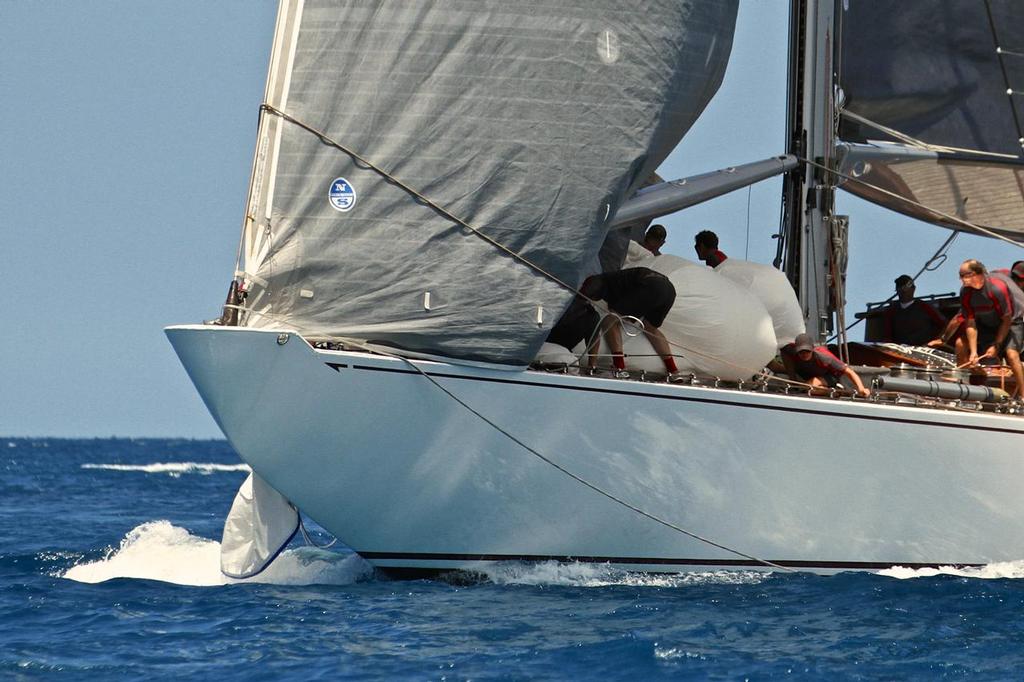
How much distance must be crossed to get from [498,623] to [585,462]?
4.38 ft

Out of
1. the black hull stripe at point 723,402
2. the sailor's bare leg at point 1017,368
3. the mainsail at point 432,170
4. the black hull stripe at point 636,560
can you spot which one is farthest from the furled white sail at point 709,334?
the sailor's bare leg at point 1017,368

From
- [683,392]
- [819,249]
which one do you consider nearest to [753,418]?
[683,392]

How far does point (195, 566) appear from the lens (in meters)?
10.1

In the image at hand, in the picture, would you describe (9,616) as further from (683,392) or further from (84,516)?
(84,516)

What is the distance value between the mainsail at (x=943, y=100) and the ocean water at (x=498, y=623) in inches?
138

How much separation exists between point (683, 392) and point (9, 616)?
157 inches

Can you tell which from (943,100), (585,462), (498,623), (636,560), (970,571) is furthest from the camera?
(943,100)

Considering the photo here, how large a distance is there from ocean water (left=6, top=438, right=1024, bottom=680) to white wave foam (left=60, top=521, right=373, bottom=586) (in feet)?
0.07

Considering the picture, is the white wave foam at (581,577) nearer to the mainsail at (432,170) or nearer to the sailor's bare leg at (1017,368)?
the mainsail at (432,170)

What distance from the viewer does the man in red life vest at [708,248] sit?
1052cm

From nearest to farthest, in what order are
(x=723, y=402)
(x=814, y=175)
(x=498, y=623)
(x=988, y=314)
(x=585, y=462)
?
(x=498, y=623) → (x=585, y=462) → (x=723, y=402) → (x=988, y=314) → (x=814, y=175)

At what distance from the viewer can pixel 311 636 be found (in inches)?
298

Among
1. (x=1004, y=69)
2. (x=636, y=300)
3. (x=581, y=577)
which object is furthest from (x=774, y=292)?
(x=1004, y=69)

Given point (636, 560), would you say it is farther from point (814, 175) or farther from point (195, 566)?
point (814, 175)
